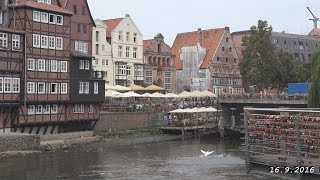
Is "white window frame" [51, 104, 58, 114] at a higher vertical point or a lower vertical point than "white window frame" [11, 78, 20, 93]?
lower

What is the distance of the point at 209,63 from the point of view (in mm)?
91812

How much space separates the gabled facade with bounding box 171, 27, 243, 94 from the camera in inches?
3629

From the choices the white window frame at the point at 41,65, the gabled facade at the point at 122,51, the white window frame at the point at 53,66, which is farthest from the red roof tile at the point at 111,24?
the white window frame at the point at 41,65

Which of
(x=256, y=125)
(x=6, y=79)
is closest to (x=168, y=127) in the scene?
(x=6, y=79)

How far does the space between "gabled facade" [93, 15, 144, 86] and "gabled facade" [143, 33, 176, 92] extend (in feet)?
7.45

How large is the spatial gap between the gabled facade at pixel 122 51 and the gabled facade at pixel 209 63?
14.5 meters

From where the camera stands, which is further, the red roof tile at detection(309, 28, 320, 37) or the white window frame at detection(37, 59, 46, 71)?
the red roof tile at detection(309, 28, 320, 37)

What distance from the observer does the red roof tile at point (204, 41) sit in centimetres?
9320

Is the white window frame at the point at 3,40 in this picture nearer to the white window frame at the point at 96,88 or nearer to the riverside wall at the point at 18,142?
the riverside wall at the point at 18,142

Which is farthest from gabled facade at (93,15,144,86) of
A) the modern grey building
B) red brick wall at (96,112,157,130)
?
the modern grey building

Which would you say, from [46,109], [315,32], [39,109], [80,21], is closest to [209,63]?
[80,21]

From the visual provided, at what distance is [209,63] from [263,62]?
61.9 ft

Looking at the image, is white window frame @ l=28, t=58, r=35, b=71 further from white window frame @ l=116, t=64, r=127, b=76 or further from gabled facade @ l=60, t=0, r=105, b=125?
white window frame @ l=116, t=64, r=127, b=76

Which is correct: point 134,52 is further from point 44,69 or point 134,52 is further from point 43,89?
point 43,89
